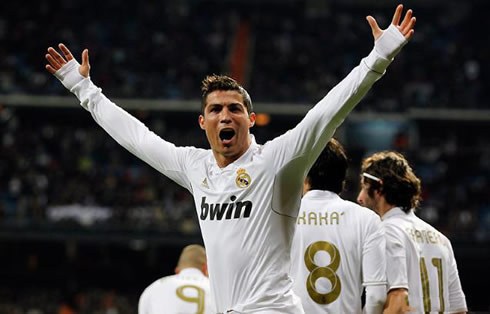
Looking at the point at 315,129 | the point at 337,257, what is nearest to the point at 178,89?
the point at 337,257

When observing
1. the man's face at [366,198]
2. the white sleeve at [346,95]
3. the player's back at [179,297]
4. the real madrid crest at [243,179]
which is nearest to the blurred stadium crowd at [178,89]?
the player's back at [179,297]

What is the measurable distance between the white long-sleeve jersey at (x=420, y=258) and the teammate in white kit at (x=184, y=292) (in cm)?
244

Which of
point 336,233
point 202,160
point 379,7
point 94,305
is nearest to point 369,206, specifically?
point 336,233

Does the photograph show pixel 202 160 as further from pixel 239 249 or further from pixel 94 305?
pixel 94 305

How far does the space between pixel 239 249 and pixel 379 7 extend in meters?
29.6

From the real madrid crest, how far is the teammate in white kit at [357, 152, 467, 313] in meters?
1.30

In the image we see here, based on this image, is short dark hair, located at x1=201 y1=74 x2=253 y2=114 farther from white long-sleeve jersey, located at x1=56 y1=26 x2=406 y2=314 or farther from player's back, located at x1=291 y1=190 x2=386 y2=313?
player's back, located at x1=291 y1=190 x2=386 y2=313

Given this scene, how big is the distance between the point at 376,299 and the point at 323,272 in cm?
34

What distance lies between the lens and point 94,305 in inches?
789

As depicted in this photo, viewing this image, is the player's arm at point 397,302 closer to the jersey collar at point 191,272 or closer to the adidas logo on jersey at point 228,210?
the adidas logo on jersey at point 228,210

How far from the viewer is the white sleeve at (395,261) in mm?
4633

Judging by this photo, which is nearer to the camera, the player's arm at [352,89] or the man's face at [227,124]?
the player's arm at [352,89]

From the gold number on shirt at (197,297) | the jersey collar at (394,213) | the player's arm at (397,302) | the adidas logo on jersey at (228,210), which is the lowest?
the player's arm at (397,302)

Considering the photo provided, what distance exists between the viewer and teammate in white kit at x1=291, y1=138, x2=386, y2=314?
4.60 meters
